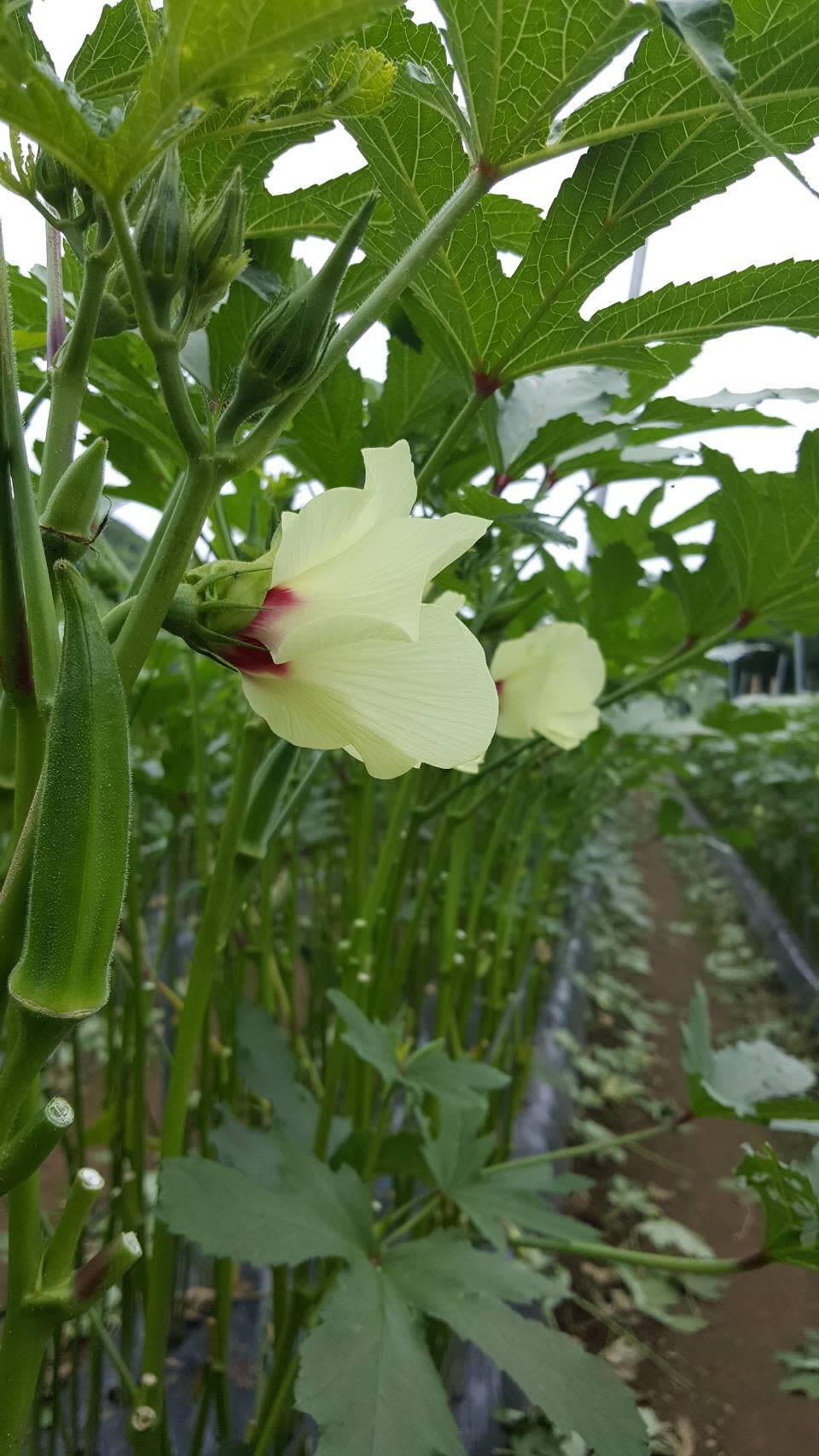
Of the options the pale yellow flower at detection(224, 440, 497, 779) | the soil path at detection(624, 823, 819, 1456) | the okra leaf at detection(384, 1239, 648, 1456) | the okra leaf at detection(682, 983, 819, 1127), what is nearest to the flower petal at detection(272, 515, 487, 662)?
the pale yellow flower at detection(224, 440, 497, 779)

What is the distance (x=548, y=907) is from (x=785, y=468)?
1363 millimetres

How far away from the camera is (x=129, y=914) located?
0.76 metres

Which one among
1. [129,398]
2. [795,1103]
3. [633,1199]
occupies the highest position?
[129,398]

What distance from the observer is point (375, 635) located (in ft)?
0.92

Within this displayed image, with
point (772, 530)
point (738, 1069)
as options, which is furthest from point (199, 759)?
point (738, 1069)

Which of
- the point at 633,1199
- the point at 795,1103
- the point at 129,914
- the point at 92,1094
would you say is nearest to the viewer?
the point at 795,1103

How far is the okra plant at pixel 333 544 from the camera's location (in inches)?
10.6

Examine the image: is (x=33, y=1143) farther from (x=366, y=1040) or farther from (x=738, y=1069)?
(x=738, y=1069)

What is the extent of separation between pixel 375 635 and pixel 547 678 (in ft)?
1.42

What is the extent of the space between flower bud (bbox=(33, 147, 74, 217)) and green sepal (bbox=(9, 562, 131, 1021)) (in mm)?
133

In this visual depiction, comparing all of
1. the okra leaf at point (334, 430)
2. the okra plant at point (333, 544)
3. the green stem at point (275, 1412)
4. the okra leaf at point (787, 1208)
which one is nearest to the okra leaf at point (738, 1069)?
the okra plant at point (333, 544)

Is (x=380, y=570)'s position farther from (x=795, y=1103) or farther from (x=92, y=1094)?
(x=92, y=1094)

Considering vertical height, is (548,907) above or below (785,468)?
below

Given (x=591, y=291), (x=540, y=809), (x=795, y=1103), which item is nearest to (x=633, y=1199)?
(x=540, y=809)
